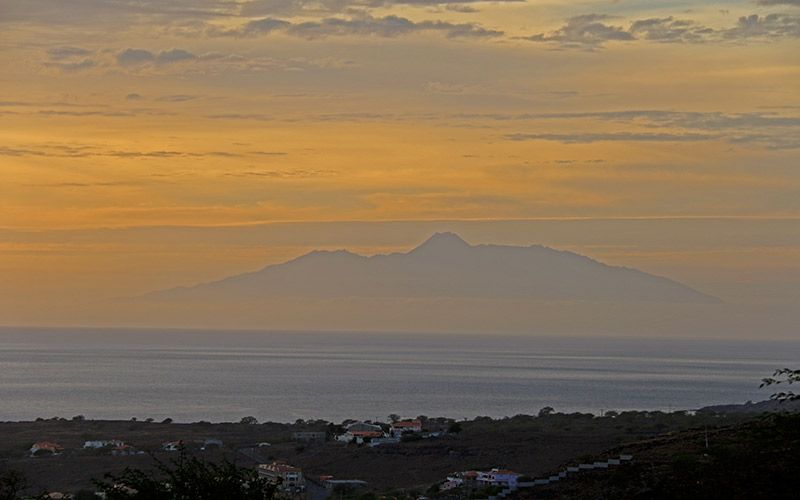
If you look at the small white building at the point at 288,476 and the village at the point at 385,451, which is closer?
the village at the point at 385,451

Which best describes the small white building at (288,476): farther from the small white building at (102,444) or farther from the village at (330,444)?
the small white building at (102,444)

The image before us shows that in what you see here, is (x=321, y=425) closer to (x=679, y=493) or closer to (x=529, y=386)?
(x=679, y=493)

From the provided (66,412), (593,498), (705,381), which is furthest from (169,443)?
(705,381)

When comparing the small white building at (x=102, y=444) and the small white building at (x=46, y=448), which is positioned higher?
the small white building at (x=102, y=444)

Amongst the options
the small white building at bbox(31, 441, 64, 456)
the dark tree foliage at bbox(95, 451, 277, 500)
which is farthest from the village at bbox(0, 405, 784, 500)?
the dark tree foliage at bbox(95, 451, 277, 500)

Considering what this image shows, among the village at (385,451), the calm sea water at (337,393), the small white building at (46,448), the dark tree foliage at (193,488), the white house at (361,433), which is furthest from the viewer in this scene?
the calm sea water at (337,393)

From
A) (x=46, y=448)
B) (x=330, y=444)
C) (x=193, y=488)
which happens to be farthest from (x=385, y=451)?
(x=193, y=488)

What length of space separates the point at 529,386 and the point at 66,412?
217ft

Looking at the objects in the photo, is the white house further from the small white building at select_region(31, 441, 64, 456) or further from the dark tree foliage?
the dark tree foliage

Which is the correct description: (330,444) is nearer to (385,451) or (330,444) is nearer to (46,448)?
(385,451)

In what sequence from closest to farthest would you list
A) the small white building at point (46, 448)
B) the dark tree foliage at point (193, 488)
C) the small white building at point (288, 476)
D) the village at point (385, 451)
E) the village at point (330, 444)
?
the dark tree foliage at point (193, 488) → the village at point (385, 451) → the village at point (330, 444) → the small white building at point (288, 476) → the small white building at point (46, 448)

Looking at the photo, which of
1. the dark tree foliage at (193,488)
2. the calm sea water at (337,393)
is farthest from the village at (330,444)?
the calm sea water at (337,393)

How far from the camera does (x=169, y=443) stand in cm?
6412

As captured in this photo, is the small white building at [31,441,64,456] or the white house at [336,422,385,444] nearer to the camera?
the small white building at [31,441,64,456]
